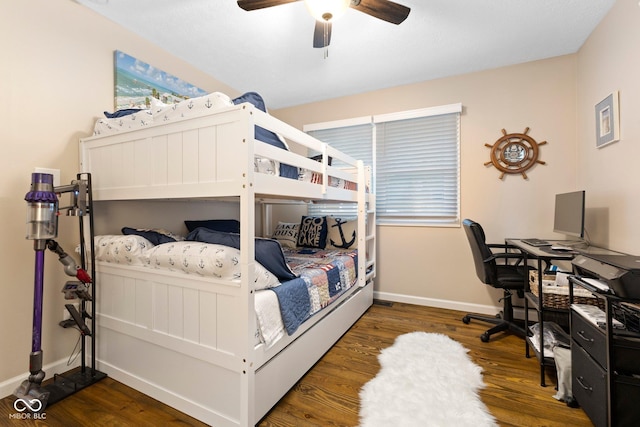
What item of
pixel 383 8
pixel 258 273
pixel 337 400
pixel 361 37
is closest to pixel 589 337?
pixel 337 400

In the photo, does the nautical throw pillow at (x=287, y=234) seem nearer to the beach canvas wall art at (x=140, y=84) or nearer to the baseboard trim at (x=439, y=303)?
the baseboard trim at (x=439, y=303)

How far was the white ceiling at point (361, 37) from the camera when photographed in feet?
6.32

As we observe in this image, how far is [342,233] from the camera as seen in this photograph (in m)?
3.29

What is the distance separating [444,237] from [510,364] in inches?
51.8

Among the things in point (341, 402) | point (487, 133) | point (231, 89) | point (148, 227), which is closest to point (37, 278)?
point (148, 227)

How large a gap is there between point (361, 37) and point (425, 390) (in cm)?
253

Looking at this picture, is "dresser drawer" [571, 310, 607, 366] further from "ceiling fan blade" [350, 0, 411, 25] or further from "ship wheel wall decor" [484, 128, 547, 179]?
"ceiling fan blade" [350, 0, 411, 25]

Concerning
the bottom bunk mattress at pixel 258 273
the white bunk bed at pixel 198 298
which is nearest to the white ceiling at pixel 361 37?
the white bunk bed at pixel 198 298

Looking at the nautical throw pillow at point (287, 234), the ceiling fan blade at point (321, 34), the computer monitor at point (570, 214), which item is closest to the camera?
the ceiling fan blade at point (321, 34)

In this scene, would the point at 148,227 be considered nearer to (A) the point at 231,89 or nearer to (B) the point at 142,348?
(B) the point at 142,348

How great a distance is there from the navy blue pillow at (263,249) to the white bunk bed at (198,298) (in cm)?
25

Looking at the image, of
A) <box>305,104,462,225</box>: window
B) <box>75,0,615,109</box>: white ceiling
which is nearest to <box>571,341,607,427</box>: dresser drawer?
<box>305,104,462,225</box>: window

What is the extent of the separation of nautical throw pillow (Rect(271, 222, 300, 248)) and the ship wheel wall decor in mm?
2218

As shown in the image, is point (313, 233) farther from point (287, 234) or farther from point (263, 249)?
point (263, 249)
